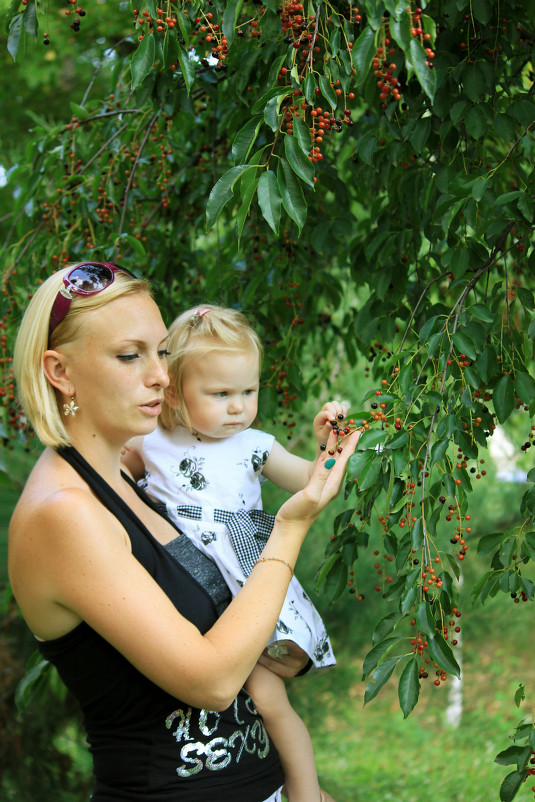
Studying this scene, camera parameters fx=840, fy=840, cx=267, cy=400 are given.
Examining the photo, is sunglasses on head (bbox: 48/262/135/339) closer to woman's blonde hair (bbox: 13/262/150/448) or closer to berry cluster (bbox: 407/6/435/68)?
woman's blonde hair (bbox: 13/262/150/448)

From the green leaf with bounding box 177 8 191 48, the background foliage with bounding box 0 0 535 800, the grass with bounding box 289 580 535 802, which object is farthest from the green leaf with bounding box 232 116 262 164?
the grass with bounding box 289 580 535 802

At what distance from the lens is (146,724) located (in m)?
1.34

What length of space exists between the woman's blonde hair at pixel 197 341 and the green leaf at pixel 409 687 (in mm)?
685

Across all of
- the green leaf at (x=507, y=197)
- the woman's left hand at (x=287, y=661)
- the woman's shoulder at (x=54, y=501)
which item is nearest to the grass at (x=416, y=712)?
the woman's left hand at (x=287, y=661)

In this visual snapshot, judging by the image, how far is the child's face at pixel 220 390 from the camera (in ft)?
5.64

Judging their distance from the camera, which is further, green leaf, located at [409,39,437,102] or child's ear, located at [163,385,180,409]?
child's ear, located at [163,385,180,409]

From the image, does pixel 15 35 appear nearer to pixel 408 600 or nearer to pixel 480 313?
pixel 480 313

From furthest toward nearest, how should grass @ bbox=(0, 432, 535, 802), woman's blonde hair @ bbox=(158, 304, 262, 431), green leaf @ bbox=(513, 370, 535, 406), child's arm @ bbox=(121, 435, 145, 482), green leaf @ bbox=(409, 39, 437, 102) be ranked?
grass @ bbox=(0, 432, 535, 802)
child's arm @ bbox=(121, 435, 145, 482)
woman's blonde hair @ bbox=(158, 304, 262, 431)
green leaf @ bbox=(513, 370, 535, 406)
green leaf @ bbox=(409, 39, 437, 102)

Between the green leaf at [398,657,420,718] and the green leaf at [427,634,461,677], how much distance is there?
40 mm

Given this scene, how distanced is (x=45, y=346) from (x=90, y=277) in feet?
0.45

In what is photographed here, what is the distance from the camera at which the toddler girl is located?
162 cm

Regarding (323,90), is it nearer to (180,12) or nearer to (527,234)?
(180,12)

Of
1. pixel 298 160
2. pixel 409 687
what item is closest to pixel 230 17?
pixel 298 160

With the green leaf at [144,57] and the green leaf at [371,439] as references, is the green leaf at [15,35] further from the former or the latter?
the green leaf at [371,439]
